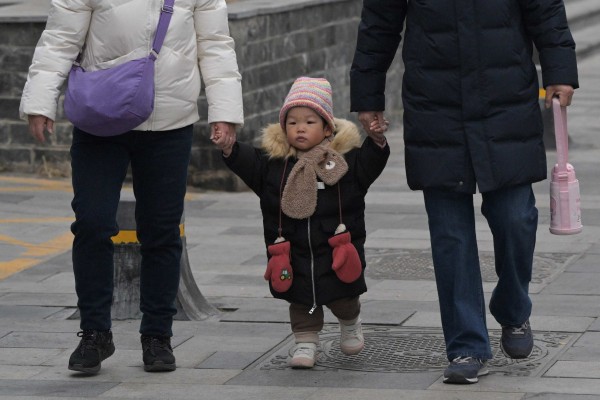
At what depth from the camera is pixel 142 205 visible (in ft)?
20.2

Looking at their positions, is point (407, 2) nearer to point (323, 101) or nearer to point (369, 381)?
point (323, 101)

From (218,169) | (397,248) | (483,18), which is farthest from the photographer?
(218,169)

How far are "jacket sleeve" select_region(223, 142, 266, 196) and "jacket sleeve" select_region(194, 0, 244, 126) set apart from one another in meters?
0.12

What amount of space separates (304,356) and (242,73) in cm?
564

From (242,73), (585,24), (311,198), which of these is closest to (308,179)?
(311,198)

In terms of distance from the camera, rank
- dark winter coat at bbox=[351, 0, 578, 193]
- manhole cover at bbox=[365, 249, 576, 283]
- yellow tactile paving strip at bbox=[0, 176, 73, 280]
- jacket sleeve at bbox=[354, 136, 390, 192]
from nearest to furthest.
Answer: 1. dark winter coat at bbox=[351, 0, 578, 193]
2. jacket sleeve at bbox=[354, 136, 390, 192]
3. manhole cover at bbox=[365, 249, 576, 283]
4. yellow tactile paving strip at bbox=[0, 176, 73, 280]

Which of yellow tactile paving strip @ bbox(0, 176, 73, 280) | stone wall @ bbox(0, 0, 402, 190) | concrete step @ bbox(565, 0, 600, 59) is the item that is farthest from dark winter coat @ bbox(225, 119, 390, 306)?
concrete step @ bbox(565, 0, 600, 59)

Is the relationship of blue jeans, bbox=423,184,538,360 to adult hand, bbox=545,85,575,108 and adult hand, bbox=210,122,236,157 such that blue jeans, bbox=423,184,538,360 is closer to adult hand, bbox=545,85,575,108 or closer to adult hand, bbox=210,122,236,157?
adult hand, bbox=545,85,575,108

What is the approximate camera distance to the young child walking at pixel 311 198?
613 cm

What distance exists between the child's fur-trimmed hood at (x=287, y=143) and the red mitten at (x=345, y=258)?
34cm

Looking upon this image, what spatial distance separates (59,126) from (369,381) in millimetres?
6390

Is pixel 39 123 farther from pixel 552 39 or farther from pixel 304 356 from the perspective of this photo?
pixel 552 39

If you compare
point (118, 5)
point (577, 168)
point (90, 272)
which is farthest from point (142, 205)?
point (577, 168)

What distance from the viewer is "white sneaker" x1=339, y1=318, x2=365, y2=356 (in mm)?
6336
